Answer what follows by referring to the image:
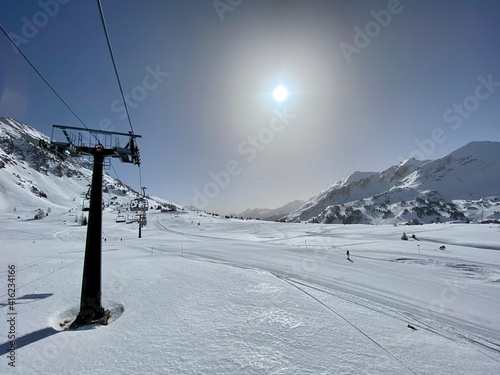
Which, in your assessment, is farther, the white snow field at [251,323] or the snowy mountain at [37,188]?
the snowy mountain at [37,188]

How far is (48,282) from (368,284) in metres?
16.9

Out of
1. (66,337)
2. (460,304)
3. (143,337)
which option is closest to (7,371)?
(66,337)

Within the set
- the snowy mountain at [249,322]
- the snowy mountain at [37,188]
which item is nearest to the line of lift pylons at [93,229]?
the snowy mountain at [249,322]

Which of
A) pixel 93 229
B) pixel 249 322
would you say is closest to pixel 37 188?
pixel 93 229

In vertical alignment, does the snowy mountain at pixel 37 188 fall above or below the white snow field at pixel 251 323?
above

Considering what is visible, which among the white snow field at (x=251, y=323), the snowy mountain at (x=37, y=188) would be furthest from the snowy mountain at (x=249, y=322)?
the snowy mountain at (x=37, y=188)

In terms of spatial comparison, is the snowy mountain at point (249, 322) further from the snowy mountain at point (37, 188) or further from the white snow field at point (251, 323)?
the snowy mountain at point (37, 188)

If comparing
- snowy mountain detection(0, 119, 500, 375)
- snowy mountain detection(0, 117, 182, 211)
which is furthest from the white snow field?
snowy mountain detection(0, 117, 182, 211)

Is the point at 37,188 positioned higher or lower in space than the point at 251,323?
higher

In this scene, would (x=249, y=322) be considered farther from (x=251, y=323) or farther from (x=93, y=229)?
(x=93, y=229)

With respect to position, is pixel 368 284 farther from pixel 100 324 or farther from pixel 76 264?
pixel 76 264

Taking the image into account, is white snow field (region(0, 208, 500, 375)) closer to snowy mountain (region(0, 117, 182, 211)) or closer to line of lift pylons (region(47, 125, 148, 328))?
line of lift pylons (region(47, 125, 148, 328))

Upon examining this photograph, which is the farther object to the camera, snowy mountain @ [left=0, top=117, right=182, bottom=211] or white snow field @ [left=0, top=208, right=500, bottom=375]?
snowy mountain @ [left=0, top=117, right=182, bottom=211]

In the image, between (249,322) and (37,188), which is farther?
(37,188)
